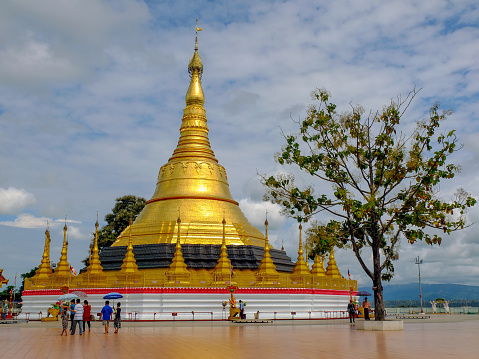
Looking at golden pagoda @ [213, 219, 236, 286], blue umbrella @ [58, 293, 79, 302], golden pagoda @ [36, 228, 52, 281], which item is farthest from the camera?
golden pagoda @ [36, 228, 52, 281]

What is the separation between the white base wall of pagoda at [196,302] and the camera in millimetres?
37406

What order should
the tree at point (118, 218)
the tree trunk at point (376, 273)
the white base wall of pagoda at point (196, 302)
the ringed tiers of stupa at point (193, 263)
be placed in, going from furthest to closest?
the tree at point (118, 218) → the ringed tiers of stupa at point (193, 263) → the white base wall of pagoda at point (196, 302) → the tree trunk at point (376, 273)

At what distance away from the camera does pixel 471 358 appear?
48.7 ft

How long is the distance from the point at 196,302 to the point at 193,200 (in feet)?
45.6

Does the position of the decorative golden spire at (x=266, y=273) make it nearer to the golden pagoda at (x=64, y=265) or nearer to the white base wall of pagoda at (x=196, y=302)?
the white base wall of pagoda at (x=196, y=302)

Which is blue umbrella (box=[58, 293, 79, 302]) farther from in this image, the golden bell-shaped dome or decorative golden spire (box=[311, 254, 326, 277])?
decorative golden spire (box=[311, 254, 326, 277])

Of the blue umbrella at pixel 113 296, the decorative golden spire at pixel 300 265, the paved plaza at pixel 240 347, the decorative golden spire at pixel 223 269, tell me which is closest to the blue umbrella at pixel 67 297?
the blue umbrella at pixel 113 296

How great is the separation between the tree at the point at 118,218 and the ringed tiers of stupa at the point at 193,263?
42.2 ft

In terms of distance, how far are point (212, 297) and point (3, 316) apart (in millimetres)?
16823

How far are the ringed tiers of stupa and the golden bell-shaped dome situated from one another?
94 millimetres

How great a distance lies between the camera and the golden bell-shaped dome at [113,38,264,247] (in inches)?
1876

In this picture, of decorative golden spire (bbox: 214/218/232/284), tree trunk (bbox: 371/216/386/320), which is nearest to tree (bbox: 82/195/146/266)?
decorative golden spire (bbox: 214/218/232/284)

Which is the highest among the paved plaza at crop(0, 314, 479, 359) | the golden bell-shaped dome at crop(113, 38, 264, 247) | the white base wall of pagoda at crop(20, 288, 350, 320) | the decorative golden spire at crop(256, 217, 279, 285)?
the golden bell-shaped dome at crop(113, 38, 264, 247)

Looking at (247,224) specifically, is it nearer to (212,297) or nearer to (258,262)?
(258,262)
